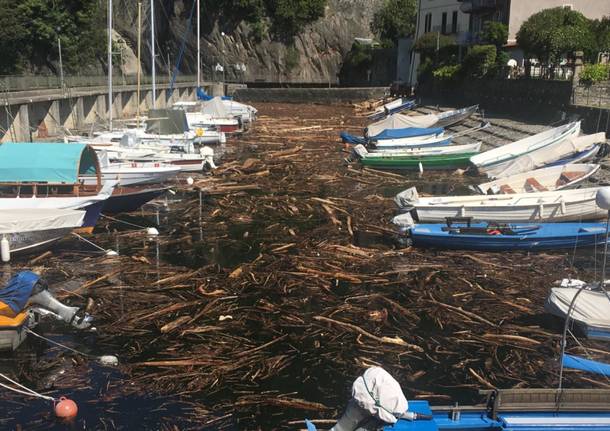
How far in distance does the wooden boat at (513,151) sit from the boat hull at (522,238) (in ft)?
34.6

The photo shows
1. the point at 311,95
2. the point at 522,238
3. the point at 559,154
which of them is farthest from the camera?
the point at 311,95

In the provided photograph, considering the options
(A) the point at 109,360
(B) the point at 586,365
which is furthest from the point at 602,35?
(A) the point at 109,360

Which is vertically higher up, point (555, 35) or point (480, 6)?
point (480, 6)

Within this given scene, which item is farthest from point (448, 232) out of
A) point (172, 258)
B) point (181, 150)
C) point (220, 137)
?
point (220, 137)

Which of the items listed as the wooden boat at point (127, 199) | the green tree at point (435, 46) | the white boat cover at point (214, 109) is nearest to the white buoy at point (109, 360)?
the wooden boat at point (127, 199)

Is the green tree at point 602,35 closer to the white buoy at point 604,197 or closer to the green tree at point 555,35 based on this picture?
the green tree at point 555,35

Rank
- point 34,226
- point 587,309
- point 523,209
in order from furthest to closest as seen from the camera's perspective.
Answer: point 523,209
point 34,226
point 587,309

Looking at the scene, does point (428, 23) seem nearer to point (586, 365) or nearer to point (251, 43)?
point (251, 43)

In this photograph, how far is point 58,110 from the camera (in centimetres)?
4047

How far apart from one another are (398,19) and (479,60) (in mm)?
35211

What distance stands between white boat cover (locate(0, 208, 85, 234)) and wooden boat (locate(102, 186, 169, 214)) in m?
4.09

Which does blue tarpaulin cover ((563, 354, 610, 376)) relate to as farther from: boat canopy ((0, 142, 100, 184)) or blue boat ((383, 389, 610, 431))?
boat canopy ((0, 142, 100, 184))

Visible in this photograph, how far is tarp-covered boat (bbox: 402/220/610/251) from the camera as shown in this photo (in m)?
19.2

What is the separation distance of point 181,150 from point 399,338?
2084cm
